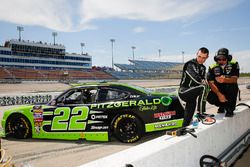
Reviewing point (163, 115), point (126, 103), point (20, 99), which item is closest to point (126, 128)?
point (126, 103)

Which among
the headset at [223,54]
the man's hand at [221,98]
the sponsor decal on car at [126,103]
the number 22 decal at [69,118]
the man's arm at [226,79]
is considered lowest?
the number 22 decal at [69,118]

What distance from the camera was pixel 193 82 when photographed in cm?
477

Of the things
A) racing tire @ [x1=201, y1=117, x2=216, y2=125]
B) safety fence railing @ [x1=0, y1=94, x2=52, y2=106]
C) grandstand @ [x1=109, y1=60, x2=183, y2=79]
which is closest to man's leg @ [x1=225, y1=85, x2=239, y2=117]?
racing tire @ [x1=201, y1=117, x2=216, y2=125]

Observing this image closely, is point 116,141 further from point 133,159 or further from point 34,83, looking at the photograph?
point 34,83

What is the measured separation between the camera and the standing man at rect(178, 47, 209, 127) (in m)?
4.69

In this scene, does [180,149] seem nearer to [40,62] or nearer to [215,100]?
[215,100]

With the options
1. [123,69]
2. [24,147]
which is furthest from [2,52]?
[24,147]

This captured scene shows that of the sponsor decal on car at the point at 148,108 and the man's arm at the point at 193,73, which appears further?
the sponsor decal on car at the point at 148,108

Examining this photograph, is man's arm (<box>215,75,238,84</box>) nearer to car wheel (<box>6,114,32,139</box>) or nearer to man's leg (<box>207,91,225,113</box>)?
man's leg (<box>207,91,225,113</box>)

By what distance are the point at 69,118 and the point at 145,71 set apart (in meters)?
98.4

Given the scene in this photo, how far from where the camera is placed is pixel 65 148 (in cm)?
577

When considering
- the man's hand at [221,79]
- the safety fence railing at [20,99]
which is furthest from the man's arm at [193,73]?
the safety fence railing at [20,99]

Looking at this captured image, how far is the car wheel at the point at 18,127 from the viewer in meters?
6.62

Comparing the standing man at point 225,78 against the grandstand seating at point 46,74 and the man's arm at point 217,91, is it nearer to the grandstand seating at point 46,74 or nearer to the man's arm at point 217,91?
the man's arm at point 217,91
